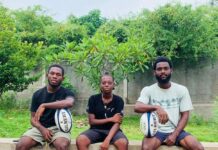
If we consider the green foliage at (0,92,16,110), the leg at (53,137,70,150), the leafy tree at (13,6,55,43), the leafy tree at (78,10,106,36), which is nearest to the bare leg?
the leg at (53,137,70,150)

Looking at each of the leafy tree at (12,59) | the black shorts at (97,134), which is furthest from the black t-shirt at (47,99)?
the leafy tree at (12,59)

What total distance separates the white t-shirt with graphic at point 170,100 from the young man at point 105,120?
1.37 ft

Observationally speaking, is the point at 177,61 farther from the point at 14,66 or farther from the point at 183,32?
the point at 14,66

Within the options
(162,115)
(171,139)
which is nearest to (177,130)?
(171,139)

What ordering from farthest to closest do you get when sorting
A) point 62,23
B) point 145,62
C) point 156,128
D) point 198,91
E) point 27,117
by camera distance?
point 62,23
point 198,91
point 145,62
point 27,117
point 156,128

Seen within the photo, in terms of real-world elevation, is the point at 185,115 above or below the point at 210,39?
below

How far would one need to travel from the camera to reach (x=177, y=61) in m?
11.6

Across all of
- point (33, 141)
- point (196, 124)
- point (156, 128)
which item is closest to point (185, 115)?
point (156, 128)

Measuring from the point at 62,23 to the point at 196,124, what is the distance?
9749mm

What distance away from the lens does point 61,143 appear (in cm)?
539

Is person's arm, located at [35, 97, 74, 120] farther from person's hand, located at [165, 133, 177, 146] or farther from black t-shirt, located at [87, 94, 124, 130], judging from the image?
person's hand, located at [165, 133, 177, 146]

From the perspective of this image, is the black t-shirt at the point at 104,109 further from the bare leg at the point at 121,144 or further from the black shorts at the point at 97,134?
the bare leg at the point at 121,144

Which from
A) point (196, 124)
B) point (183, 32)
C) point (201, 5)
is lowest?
point (196, 124)

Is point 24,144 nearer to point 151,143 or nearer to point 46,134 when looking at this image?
point 46,134
